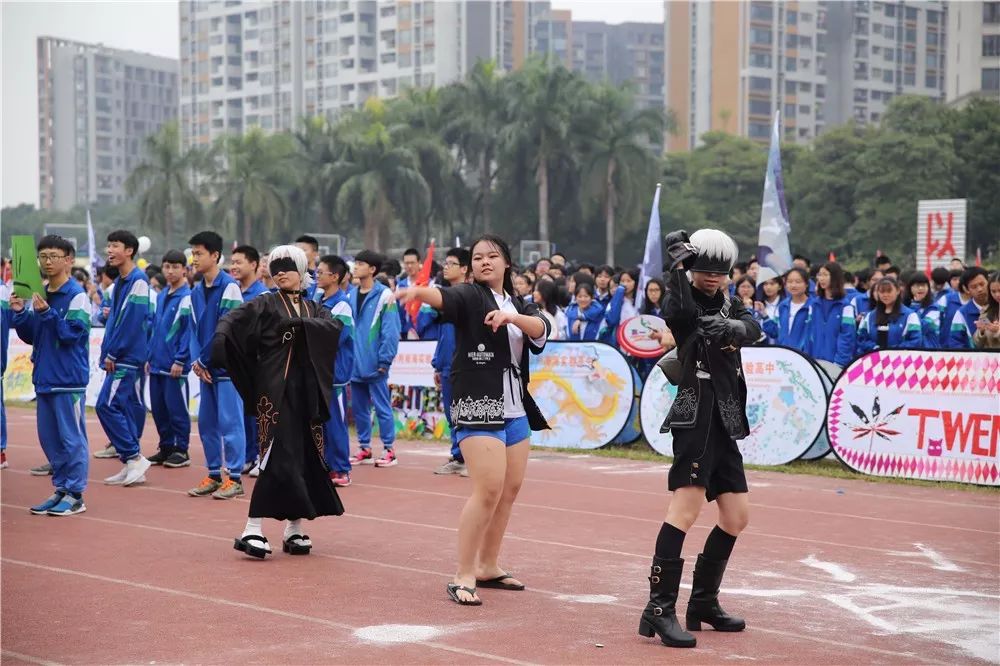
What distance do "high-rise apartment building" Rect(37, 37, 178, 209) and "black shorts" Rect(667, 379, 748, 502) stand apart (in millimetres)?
155454

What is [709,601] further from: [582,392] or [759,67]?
[759,67]

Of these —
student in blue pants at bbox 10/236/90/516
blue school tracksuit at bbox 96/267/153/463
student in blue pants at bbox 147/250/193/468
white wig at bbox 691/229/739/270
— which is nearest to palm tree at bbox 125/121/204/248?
student in blue pants at bbox 147/250/193/468

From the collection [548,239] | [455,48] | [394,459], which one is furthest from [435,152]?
[394,459]

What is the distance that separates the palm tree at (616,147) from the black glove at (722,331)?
204ft

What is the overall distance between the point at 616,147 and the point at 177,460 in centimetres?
5721

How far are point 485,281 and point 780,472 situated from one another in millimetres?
6813

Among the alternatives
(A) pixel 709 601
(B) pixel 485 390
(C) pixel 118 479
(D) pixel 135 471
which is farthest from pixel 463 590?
(C) pixel 118 479

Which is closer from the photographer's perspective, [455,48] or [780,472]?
[780,472]

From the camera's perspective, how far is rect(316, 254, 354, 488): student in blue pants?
1195 centimetres

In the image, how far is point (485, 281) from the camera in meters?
7.52

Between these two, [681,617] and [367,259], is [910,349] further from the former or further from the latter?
[681,617]

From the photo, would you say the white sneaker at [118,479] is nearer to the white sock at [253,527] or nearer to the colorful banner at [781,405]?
the white sock at [253,527]

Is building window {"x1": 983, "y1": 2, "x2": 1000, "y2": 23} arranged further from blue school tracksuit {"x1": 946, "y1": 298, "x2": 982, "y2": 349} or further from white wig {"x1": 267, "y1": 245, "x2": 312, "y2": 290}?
white wig {"x1": 267, "y1": 245, "x2": 312, "y2": 290}

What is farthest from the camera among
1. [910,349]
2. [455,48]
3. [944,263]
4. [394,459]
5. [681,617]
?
[455,48]
